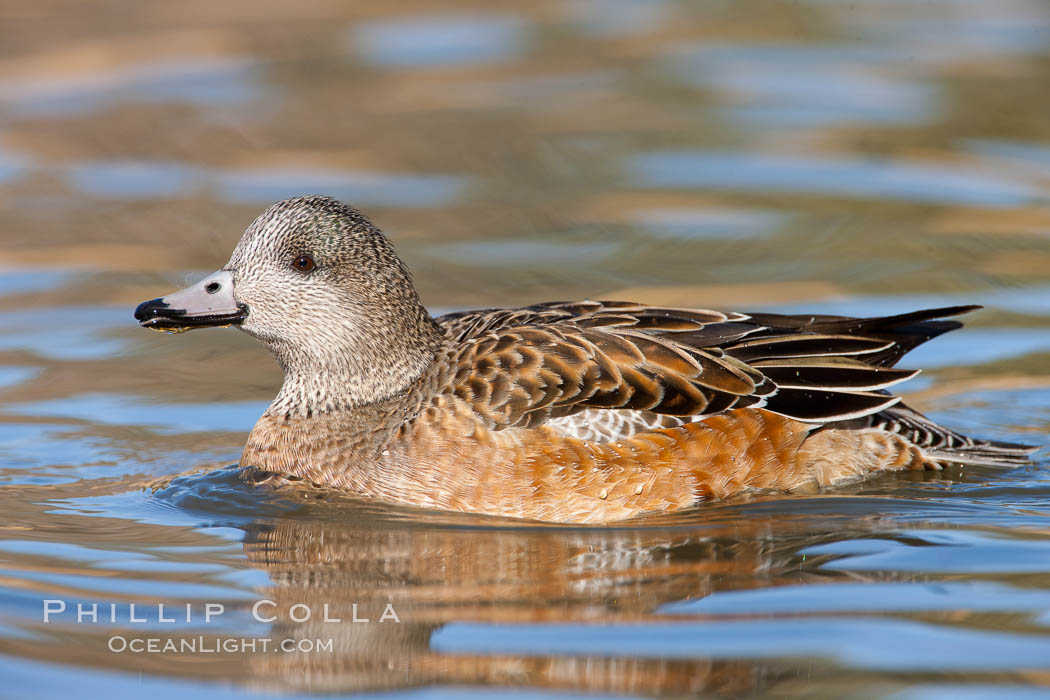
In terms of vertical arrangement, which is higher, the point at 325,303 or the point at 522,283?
the point at 522,283

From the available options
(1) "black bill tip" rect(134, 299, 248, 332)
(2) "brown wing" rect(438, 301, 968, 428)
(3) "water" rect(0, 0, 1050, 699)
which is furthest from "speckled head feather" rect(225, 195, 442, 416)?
(3) "water" rect(0, 0, 1050, 699)

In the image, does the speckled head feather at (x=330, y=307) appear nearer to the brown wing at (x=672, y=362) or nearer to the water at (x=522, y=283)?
the brown wing at (x=672, y=362)

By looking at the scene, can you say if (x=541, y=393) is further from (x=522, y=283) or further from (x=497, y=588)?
(x=522, y=283)

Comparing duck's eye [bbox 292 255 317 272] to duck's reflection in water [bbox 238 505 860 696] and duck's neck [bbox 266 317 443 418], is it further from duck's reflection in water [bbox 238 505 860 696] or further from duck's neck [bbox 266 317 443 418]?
duck's reflection in water [bbox 238 505 860 696]

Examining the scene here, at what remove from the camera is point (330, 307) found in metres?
7.61

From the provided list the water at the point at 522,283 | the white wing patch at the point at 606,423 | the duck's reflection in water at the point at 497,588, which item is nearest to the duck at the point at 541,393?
the white wing patch at the point at 606,423

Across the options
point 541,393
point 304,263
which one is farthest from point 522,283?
point 541,393

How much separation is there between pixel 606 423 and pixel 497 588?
132cm

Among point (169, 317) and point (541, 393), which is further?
point (169, 317)

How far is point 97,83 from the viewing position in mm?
14734

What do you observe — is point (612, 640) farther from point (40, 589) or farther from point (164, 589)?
point (40, 589)

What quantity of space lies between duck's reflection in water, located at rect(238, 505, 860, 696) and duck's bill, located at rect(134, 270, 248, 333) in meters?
1.02

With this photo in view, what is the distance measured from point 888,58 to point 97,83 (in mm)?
7729

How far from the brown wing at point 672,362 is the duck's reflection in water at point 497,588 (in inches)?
24.9
